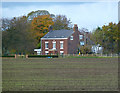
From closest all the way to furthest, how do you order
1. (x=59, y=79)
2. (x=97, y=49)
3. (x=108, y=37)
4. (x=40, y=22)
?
(x=59, y=79) < (x=40, y=22) < (x=108, y=37) < (x=97, y=49)

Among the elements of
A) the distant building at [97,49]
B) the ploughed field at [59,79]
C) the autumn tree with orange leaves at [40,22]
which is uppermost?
the autumn tree with orange leaves at [40,22]

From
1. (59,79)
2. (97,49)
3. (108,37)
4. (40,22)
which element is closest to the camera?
(59,79)

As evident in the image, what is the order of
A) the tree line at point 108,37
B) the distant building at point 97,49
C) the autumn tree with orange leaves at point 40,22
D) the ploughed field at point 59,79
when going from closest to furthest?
the ploughed field at point 59,79
the autumn tree with orange leaves at point 40,22
the tree line at point 108,37
the distant building at point 97,49

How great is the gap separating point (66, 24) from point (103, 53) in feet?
147

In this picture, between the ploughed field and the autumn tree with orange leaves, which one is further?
the autumn tree with orange leaves

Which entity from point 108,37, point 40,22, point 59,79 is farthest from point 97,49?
point 59,79

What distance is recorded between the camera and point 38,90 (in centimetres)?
1282

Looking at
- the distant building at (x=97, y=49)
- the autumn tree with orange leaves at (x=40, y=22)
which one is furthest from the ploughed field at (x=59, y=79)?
the distant building at (x=97, y=49)

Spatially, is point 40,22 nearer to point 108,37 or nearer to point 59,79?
point 59,79

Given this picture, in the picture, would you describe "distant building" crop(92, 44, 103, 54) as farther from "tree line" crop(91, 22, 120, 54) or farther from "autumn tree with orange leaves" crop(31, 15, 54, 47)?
"autumn tree with orange leaves" crop(31, 15, 54, 47)

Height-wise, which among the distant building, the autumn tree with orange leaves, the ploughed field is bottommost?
the ploughed field

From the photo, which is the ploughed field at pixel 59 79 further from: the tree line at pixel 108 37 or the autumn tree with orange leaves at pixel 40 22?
the tree line at pixel 108 37

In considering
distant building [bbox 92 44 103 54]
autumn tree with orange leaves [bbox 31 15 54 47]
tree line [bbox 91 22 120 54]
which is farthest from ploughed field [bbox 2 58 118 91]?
distant building [bbox 92 44 103 54]

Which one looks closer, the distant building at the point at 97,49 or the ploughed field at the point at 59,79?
the ploughed field at the point at 59,79
